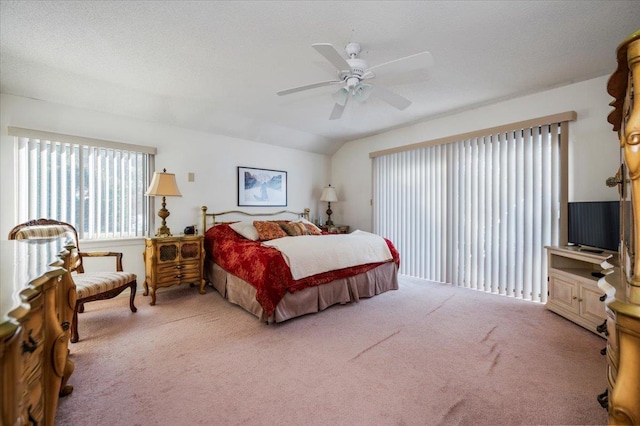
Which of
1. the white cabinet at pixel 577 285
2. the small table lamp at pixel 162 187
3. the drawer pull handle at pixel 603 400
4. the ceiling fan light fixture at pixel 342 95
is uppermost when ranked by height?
the ceiling fan light fixture at pixel 342 95

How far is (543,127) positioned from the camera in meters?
3.39

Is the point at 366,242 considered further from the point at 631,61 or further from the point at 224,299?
the point at 631,61

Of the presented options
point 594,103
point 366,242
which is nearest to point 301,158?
point 366,242

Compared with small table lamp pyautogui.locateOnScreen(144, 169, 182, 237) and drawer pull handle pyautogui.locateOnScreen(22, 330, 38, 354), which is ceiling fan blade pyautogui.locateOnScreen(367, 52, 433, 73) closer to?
drawer pull handle pyautogui.locateOnScreen(22, 330, 38, 354)

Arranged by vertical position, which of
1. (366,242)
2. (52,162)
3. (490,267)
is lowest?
(490,267)

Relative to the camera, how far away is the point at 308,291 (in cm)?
305

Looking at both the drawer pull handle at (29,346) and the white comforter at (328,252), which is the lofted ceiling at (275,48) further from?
the drawer pull handle at (29,346)

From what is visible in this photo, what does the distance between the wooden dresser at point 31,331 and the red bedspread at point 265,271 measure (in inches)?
57.9

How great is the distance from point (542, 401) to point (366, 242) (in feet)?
7.51

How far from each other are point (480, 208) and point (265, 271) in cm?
321

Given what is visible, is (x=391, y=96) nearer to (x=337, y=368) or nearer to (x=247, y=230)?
(x=337, y=368)

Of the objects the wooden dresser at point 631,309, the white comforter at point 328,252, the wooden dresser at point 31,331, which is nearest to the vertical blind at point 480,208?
the white comforter at point 328,252

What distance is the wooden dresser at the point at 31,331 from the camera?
2.12 feet

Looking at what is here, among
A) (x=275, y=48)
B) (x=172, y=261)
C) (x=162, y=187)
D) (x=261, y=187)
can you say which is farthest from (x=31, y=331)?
(x=261, y=187)
